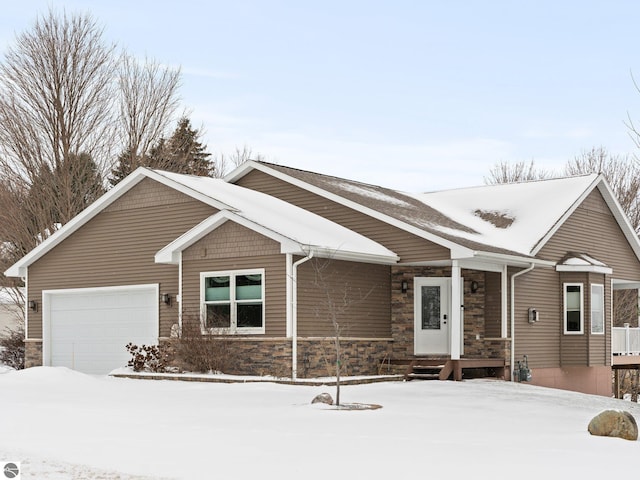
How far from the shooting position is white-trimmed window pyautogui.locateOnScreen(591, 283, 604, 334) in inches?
1046

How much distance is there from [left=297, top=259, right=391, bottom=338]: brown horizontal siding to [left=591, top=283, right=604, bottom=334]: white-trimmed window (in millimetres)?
6209

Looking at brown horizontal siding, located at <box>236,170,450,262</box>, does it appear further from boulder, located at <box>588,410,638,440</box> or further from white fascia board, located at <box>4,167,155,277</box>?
boulder, located at <box>588,410,638,440</box>

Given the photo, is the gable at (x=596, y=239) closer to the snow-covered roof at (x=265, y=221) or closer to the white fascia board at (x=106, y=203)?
the snow-covered roof at (x=265, y=221)

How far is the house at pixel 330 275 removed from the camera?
21.8 m

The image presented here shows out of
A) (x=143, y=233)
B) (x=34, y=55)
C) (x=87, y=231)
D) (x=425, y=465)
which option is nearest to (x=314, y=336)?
(x=143, y=233)

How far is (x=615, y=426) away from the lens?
1327 cm

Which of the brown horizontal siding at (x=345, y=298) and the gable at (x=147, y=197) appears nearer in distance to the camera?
the brown horizontal siding at (x=345, y=298)

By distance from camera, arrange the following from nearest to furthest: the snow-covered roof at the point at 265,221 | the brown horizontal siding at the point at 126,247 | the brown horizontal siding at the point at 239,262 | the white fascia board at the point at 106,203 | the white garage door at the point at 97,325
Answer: the brown horizontal siding at the point at 239,262
the snow-covered roof at the point at 265,221
the white fascia board at the point at 106,203
the brown horizontal siding at the point at 126,247
the white garage door at the point at 97,325

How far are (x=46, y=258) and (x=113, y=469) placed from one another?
17.6 meters

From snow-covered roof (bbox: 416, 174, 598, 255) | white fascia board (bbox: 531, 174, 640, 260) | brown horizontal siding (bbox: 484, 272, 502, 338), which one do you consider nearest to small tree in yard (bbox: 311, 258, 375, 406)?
snow-covered roof (bbox: 416, 174, 598, 255)

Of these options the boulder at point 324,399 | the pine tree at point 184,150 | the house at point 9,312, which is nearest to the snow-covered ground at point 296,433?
the boulder at point 324,399

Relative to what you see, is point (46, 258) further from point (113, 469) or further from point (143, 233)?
point (113, 469)

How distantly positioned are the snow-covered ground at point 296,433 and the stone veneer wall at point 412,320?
3653 millimetres

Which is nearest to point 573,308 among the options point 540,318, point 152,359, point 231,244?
point 540,318
